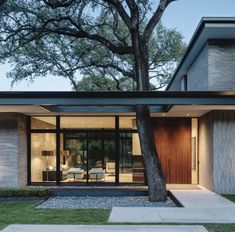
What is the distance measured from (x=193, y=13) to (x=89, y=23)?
22.7 ft

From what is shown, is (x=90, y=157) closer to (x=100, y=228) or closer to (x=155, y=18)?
(x=155, y=18)

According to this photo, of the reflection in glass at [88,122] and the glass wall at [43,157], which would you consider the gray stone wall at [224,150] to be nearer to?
the reflection in glass at [88,122]

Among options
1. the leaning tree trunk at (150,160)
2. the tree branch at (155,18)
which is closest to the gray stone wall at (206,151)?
the leaning tree trunk at (150,160)

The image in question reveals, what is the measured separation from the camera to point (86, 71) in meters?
31.3

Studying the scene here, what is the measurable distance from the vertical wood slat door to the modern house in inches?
1.8

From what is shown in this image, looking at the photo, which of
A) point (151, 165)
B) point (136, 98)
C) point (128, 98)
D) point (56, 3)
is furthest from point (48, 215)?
point (56, 3)

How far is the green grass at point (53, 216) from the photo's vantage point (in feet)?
31.5

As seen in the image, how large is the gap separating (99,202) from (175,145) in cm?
613

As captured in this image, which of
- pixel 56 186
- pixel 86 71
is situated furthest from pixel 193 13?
pixel 56 186

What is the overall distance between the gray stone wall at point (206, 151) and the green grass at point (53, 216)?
5.70 metres

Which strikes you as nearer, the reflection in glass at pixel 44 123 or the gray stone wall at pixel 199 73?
the gray stone wall at pixel 199 73

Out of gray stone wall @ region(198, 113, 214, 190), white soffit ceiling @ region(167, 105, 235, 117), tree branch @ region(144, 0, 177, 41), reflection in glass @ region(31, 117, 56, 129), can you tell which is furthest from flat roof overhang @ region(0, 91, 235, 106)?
reflection in glass @ region(31, 117, 56, 129)

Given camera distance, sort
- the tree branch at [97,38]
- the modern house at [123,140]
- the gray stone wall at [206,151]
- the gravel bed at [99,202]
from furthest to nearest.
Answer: the tree branch at [97,38], the gray stone wall at [206,151], the modern house at [123,140], the gravel bed at [99,202]

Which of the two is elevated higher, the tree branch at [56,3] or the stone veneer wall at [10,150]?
the tree branch at [56,3]
